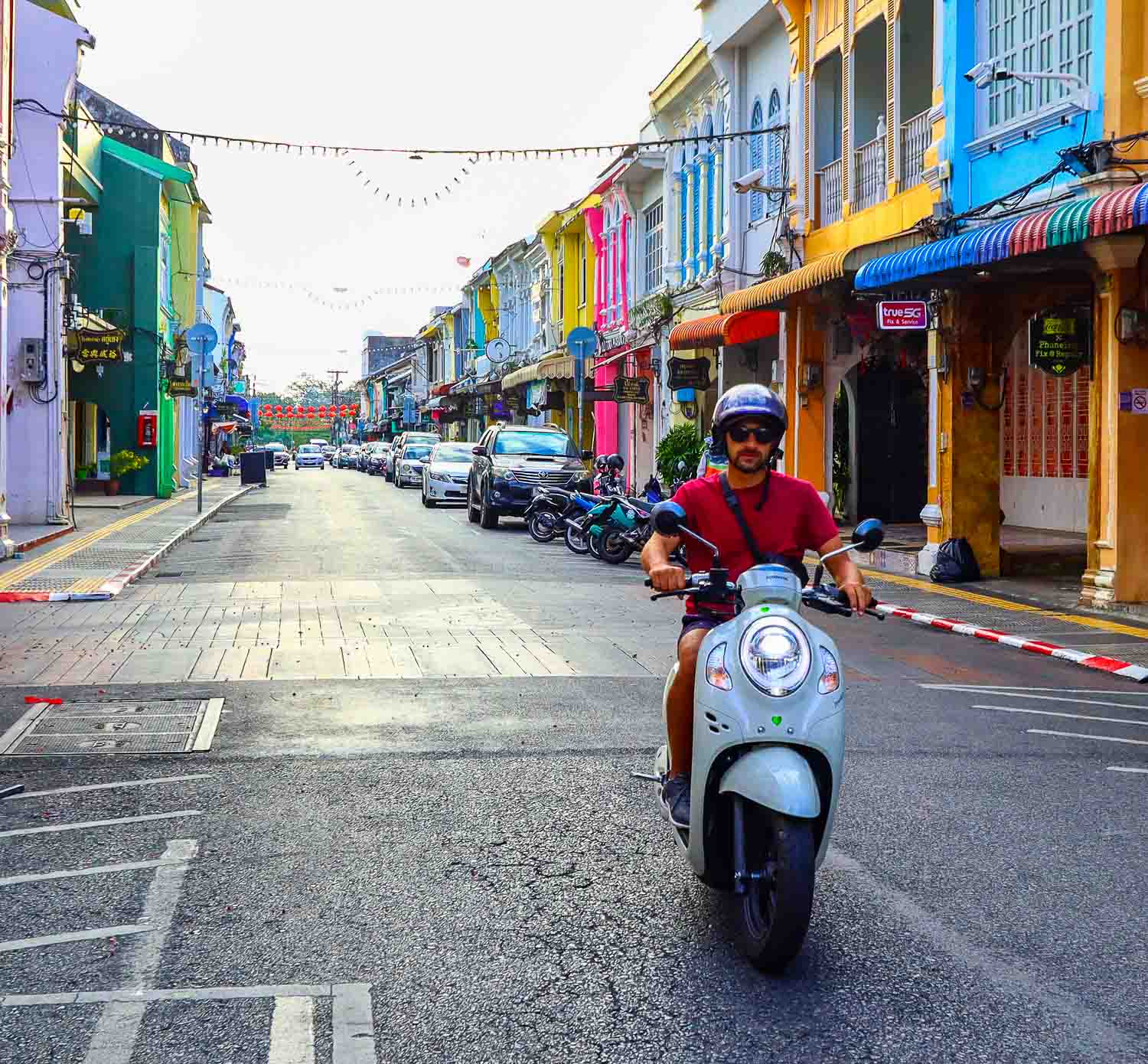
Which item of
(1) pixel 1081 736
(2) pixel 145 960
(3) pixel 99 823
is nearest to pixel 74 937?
(2) pixel 145 960

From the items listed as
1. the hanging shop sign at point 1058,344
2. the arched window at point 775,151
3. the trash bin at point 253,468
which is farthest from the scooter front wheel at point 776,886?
the trash bin at point 253,468

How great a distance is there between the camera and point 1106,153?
13.9 meters

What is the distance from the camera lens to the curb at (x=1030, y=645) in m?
10.9

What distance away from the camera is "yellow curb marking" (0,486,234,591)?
Result: 1634 cm

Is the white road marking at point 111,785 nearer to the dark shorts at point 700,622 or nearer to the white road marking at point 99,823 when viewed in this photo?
the white road marking at point 99,823

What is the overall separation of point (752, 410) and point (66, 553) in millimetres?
16604

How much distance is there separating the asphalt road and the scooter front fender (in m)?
0.52

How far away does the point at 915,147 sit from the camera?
19656 mm

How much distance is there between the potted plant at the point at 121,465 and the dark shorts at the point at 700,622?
1248 inches

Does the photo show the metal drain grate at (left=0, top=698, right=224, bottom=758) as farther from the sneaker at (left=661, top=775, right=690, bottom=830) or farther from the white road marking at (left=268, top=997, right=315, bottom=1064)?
the white road marking at (left=268, top=997, right=315, bottom=1064)

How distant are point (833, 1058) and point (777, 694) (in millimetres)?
1048

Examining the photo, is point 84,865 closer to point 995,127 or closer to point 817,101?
point 995,127

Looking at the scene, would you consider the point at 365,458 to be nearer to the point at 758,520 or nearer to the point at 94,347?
the point at 94,347

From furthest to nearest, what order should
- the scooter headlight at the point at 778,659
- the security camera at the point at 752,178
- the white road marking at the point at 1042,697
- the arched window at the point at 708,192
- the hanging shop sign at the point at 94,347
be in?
the arched window at the point at 708,192 → the hanging shop sign at the point at 94,347 → the security camera at the point at 752,178 → the white road marking at the point at 1042,697 → the scooter headlight at the point at 778,659
